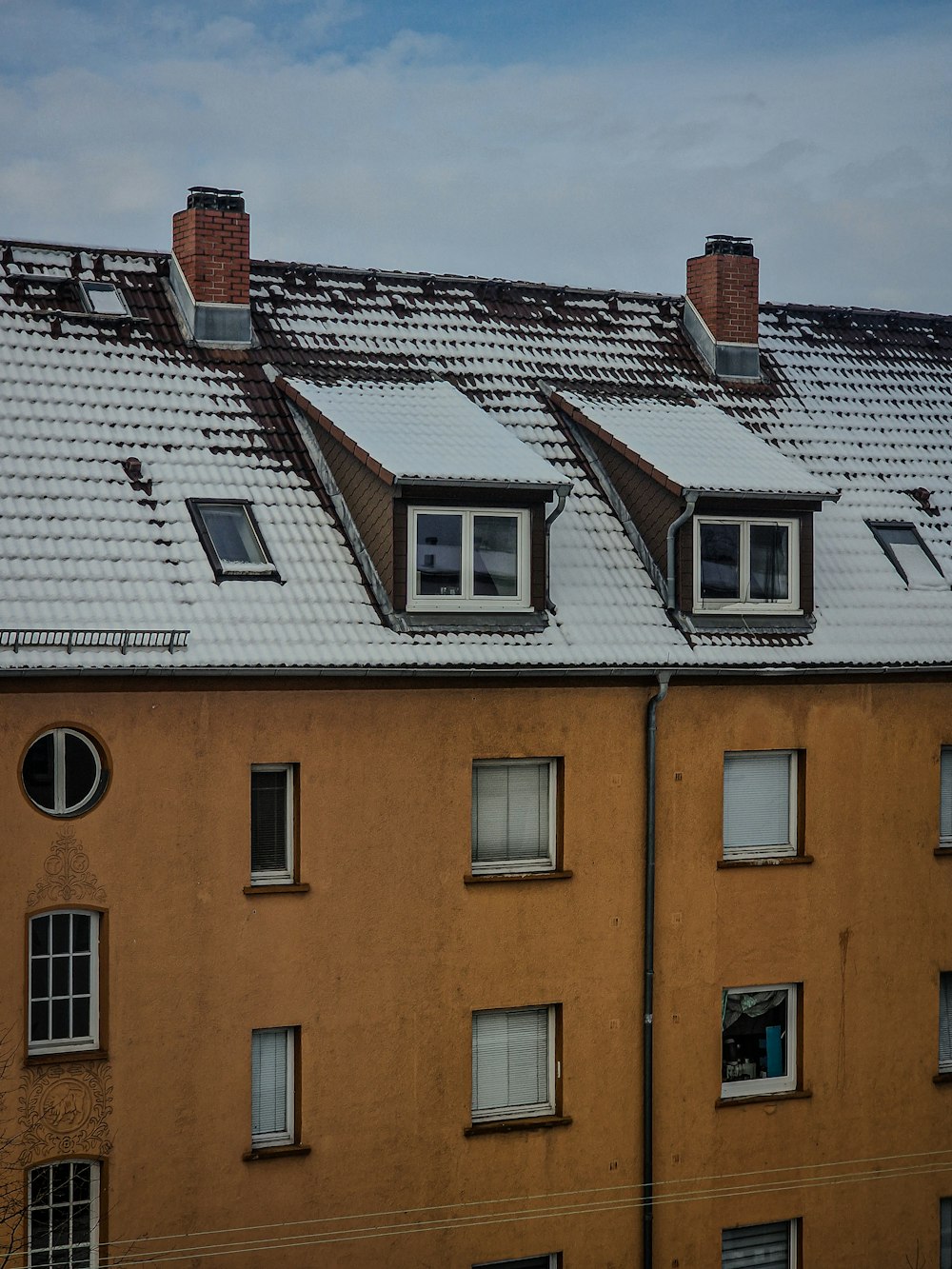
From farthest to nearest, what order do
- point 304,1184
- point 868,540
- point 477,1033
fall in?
point 868,540
point 477,1033
point 304,1184

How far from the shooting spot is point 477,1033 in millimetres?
18734

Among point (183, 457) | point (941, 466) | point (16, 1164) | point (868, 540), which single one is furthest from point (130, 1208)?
point (941, 466)

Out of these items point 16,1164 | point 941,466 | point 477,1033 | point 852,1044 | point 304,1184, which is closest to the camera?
point 16,1164

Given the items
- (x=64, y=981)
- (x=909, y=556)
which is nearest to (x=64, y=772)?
(x=64, y=981)

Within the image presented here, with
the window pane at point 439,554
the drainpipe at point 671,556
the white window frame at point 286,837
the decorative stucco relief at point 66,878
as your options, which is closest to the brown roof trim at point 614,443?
the drainpipe at point 671,556

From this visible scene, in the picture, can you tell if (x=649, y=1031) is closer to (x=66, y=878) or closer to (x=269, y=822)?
(x=269, y=822)

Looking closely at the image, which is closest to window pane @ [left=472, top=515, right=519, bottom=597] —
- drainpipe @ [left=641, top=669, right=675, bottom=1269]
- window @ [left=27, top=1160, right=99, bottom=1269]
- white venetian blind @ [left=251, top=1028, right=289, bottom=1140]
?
drainpipe @ [left=641, top=669, right=675, bottom=1269]

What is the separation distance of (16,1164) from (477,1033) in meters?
5.24

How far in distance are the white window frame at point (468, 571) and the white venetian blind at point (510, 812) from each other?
1.83m

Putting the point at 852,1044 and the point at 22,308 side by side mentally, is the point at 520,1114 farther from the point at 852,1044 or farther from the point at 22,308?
the point at 22,308

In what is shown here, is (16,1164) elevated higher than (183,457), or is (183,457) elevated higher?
(183,457)

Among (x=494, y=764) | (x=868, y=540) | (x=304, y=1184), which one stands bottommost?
(x=304, y=1184)

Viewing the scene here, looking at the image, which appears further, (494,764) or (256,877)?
(494,764)

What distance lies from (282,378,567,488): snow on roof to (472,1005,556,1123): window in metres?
6.11
